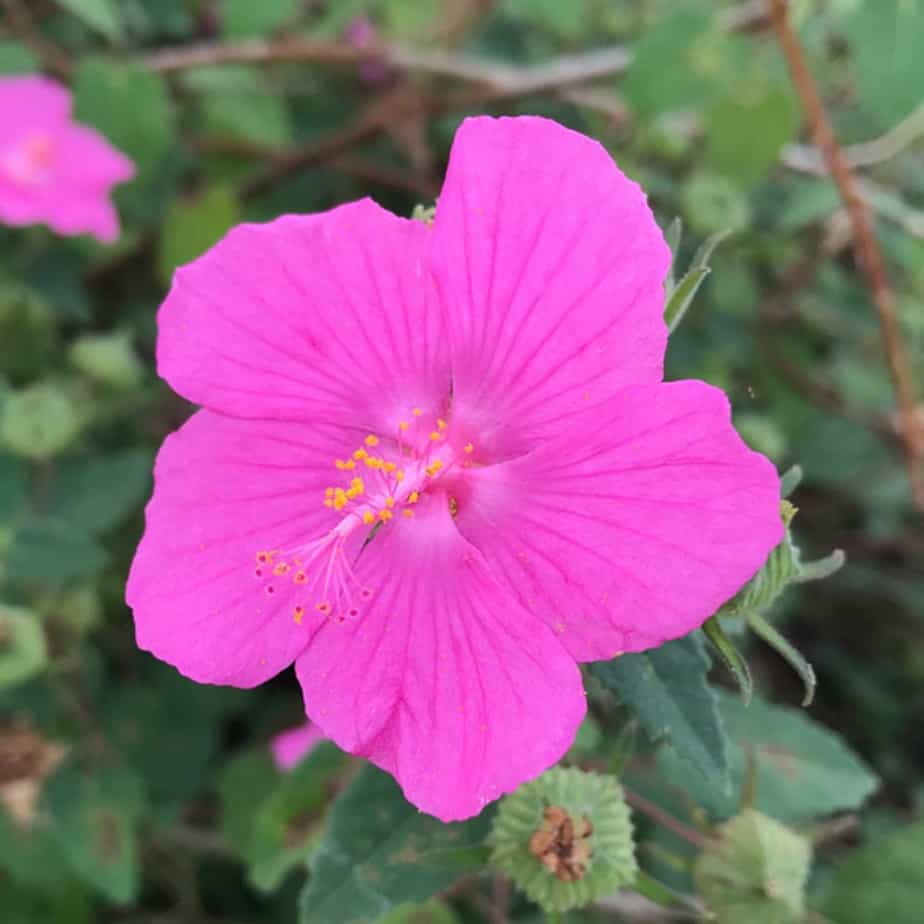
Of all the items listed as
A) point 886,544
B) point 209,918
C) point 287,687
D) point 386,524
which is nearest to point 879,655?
point 886,544

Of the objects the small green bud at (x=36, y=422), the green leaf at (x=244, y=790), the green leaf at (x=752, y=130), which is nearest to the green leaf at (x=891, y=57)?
the green leaf at (x=752, y=130)

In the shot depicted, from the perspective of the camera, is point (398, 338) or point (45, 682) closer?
point (398, 338)

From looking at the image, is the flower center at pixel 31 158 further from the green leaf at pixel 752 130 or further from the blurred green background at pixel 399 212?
the green leaf at pixel 752 130

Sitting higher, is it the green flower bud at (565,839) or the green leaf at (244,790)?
the green flower bud at (565,839)

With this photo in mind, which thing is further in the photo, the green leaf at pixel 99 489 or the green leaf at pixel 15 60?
the green leaf at pixel 15 60

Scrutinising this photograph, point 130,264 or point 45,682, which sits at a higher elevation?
point 130,264

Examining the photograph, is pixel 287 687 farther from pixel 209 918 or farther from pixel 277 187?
pixel 277 187

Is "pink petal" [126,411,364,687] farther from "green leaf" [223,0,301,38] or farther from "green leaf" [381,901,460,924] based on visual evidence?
"green leaf" [223,0,301,38]
